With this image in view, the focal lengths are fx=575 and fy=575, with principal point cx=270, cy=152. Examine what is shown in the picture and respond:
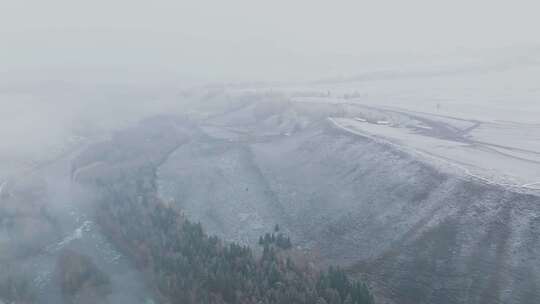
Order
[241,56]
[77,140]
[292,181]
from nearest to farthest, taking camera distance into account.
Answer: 1. [292,181]
2. [77,140]
3. [241,56]

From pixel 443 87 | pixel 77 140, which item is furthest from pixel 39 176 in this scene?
pixel 443 87

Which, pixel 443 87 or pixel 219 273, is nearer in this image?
pixel 219 273

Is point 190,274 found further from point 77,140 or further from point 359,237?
point 77,140

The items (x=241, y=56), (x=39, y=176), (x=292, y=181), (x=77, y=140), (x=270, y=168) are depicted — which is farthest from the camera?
(x=241, y=56)

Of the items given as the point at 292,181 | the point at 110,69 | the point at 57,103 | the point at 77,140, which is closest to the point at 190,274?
the point at 292,181

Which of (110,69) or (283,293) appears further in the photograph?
(110,69)

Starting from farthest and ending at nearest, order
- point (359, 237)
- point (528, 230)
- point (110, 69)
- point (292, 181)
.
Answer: point (110, 69)
point (292, 181)
point (359, 237)
point (528, 230)

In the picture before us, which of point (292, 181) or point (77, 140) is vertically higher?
point (292, 181)

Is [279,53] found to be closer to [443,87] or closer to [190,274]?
[443,87]

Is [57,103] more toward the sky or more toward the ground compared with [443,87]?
more toward the ground
